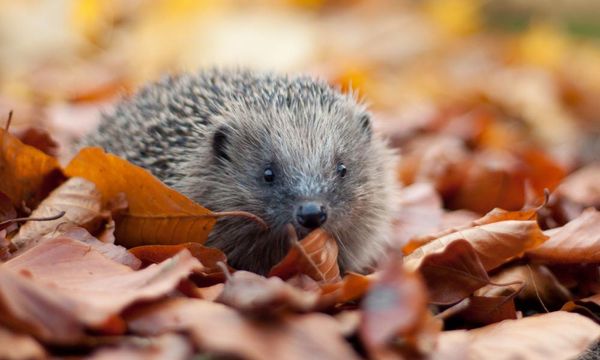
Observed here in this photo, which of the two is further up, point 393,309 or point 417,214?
point 393,309

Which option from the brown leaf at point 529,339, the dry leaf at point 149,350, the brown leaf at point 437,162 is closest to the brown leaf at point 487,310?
the brown leaf at point 529,339

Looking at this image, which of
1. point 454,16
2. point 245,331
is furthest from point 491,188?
point 454,16

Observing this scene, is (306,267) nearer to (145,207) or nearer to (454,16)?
(145,207)

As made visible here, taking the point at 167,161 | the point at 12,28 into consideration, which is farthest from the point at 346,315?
the point at 12,28

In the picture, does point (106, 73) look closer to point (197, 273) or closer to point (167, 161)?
point (167, 161)

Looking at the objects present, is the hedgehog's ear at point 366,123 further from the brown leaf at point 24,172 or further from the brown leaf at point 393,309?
the brown leaf at point 393,309

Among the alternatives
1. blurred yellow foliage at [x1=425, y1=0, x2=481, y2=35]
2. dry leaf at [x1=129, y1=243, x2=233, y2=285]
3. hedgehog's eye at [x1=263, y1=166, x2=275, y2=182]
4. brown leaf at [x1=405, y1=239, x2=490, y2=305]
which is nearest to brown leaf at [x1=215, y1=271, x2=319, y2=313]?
dry leaf at [x1=129, y1=243, x2=233, y2=285]

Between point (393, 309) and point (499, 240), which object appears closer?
point (393, 309)

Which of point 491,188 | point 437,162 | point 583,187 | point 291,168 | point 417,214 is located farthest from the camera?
point 437,162
